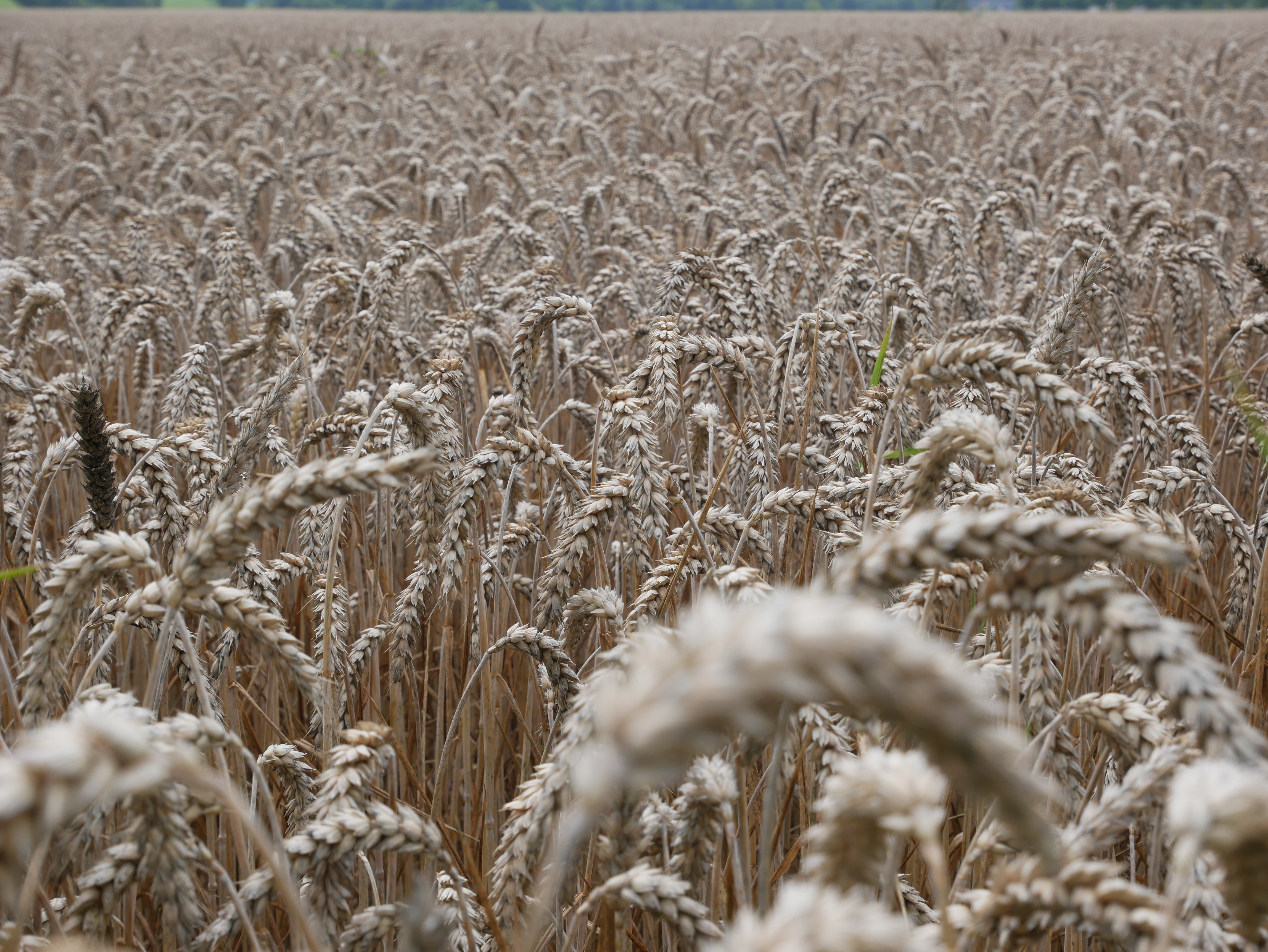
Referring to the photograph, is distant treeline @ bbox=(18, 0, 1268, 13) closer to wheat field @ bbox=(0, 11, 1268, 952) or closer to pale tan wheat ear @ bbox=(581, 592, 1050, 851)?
wheat field @ bbox=(0, 11, 1268, 952)

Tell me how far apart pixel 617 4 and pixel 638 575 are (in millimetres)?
95337

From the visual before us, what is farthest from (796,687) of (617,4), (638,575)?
(617,4)

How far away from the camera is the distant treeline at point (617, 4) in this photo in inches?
2562

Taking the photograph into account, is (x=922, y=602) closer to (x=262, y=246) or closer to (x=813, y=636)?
(x=813, y=636)

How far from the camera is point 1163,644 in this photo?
2.55 ft

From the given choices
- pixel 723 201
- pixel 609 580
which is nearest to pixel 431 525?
pixel 609 580

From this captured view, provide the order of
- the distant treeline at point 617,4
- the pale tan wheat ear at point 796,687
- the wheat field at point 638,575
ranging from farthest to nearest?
the distant treeline at point 617,4 < the wheat field at point 638,575 < the pale tan wheat ear at point 796,687

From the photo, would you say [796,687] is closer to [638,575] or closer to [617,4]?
→ [638,575]

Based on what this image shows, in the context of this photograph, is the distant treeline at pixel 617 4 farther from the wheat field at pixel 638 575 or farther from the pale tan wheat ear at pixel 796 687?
the pale tan wheat ear at pixel 796 687

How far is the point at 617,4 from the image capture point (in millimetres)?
87188

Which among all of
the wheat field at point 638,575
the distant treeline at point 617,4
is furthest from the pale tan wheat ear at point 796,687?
the distant treeline at point 617,4

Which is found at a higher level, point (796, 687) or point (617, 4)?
point (617, 4)

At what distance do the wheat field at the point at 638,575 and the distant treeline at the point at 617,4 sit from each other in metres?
59.9

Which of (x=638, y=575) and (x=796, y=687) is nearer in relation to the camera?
(x=796, y=687)
